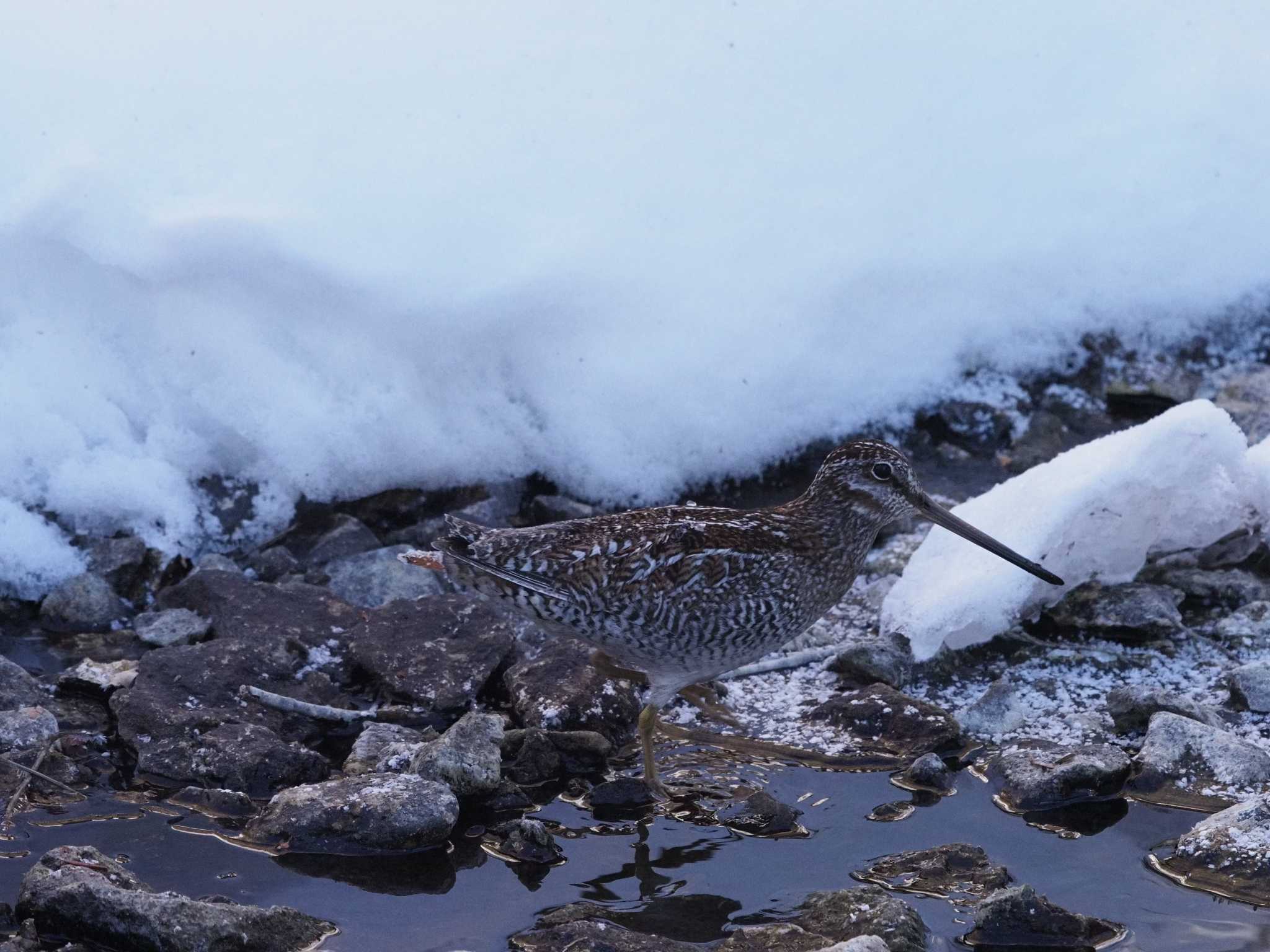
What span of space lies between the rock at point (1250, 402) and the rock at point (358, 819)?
4519 millimetres

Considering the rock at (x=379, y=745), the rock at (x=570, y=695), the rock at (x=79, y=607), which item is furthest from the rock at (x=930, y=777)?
the rock at (x=79, y=607)

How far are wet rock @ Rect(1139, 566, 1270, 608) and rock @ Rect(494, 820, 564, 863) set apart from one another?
303 cm

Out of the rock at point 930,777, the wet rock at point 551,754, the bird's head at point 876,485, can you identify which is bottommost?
the rock at point 930,777

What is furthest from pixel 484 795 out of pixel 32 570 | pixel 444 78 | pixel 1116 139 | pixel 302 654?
pixel 1116 139

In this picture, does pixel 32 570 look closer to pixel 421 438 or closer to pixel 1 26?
pixel 421 438

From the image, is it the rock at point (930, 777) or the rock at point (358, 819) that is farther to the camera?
the rock at point (930, 777)

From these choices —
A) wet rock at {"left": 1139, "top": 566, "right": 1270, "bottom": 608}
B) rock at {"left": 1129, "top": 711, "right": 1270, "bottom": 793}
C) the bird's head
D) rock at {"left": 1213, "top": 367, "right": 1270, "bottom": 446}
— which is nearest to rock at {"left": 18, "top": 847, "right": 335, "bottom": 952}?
the bird's head

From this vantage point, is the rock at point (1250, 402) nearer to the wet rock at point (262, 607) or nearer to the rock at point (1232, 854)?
the rock at point (1232, 854)

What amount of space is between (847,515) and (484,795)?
1.62 metres

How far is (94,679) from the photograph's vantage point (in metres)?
5.54

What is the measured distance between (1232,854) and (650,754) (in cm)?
188

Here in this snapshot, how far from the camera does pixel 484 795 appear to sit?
5.02 meters

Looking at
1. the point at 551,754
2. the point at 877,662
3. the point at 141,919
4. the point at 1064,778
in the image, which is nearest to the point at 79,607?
the point at 551,754

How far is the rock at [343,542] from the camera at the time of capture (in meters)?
6.49
